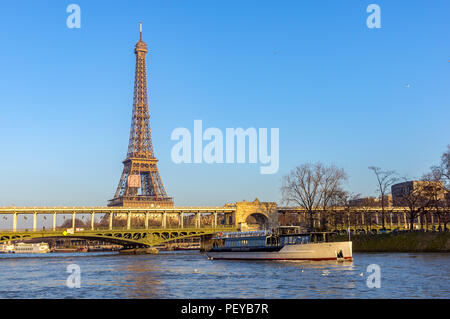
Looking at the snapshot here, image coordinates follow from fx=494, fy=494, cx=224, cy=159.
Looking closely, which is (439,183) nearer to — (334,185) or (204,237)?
(334,185)

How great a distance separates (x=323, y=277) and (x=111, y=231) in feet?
265

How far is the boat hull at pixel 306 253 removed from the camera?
202ft

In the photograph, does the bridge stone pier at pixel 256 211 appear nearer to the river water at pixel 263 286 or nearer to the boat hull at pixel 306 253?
the boat hull at pixel 306 253

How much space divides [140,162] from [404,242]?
11830 cm

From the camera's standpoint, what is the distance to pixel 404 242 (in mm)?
76500

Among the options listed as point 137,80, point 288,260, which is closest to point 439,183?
point 288,260

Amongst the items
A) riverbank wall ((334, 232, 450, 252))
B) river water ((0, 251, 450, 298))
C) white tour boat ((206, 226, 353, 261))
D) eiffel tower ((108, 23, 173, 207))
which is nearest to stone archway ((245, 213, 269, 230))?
eiffel tower ((108, 23, 173, 207))

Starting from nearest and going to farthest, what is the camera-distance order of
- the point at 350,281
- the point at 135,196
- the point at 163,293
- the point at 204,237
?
the point at 163,293
the point at 350,281
the point at 204,237
the point at 135,196

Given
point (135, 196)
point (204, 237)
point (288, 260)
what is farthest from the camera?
point (135, 196)

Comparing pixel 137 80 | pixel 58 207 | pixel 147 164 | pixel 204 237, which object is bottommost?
pixel 204 237

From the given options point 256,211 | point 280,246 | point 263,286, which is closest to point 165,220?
point 256,211

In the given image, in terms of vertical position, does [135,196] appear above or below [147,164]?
below

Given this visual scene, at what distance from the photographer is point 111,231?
374 ft
